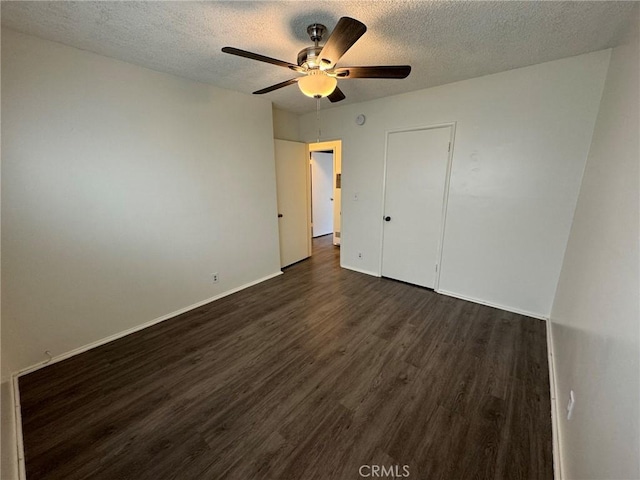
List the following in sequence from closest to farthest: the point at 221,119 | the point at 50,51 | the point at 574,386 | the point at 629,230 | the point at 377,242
Result: the point at 629,230 < the point at 574,386 < the point at 50,51 < the point at 221,119 < the point at 377,242

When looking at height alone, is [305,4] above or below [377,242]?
above

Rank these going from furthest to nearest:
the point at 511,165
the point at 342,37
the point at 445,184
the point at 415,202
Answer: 1. the point at 415,202
2. the point at 445,184
3. the point at 511,165
4. the point at 342,37

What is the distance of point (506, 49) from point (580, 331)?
2.16m

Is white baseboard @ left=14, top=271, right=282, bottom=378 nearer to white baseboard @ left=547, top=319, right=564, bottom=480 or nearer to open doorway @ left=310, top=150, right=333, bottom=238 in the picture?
white baseboard @ left=547, top=319, right=564, bottom=480

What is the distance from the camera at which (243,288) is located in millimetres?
3570

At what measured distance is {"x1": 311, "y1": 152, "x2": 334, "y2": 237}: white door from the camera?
6410 millimetres

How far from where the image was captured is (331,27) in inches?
70.8

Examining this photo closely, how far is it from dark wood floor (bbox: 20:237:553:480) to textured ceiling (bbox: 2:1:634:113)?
249cm

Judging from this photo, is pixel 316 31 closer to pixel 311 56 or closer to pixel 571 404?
pixel 311 56

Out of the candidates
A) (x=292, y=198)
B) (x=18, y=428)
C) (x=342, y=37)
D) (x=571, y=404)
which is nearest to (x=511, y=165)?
(x=571, y=404)

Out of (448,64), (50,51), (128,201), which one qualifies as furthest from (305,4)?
(128,201)

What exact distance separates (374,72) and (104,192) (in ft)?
7.97

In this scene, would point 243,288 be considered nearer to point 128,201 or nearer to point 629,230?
point 128,201

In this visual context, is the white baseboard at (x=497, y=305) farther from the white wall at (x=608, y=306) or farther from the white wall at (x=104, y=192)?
the white wall at (x=104, y=192)
